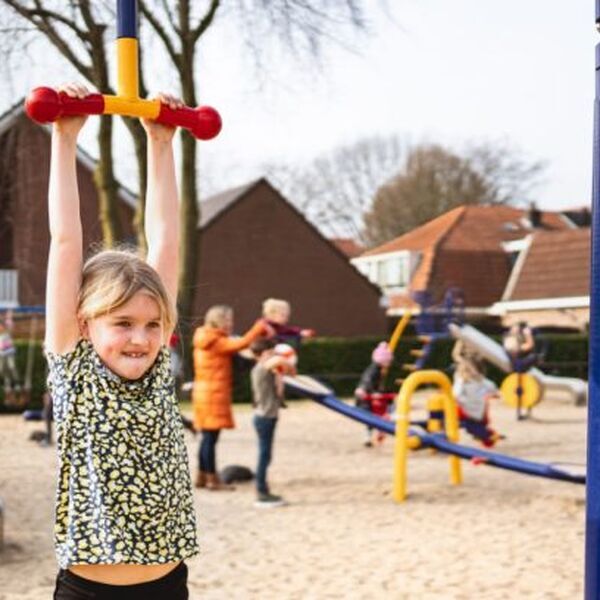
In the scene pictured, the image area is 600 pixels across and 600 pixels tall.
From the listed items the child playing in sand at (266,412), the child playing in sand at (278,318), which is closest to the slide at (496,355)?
the child playing in sand at (278,318)

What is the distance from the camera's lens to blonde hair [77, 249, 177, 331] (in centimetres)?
207

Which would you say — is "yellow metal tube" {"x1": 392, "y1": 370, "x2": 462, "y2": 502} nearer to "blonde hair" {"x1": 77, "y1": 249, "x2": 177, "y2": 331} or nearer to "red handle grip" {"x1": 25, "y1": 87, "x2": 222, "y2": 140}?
"red handle grip" {"x1": 25, "y1": 87, "x2": 222, "y2": 140}

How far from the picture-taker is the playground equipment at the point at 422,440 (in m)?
6.41

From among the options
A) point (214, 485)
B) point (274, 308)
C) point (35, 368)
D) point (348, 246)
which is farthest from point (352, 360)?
point (214, 485)

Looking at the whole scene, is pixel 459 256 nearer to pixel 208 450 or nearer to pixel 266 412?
pixel 208 450

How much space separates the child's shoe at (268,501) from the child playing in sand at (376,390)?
349 cm

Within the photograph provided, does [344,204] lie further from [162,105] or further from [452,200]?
[162,105]

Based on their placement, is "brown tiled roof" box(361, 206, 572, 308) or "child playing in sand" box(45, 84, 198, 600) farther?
"brown tiled roof" box(361, 206, 572, 308)

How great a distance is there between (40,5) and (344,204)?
21546 mm

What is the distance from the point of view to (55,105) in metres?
2.07

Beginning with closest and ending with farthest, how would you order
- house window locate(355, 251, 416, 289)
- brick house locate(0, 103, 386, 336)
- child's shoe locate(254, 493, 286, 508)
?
child's shoe locate(254, 493, 286, 508), brick house locate(0, 103, 386, 336), house window locate(355, 251, 416, 289)

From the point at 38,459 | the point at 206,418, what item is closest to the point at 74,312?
the point at 206,418

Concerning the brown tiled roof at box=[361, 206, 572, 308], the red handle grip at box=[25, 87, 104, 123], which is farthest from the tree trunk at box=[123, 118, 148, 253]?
the brown tiled roof at box=[361, 206, 572, 308]

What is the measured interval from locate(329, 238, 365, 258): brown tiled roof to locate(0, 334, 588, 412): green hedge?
837 centimetres
